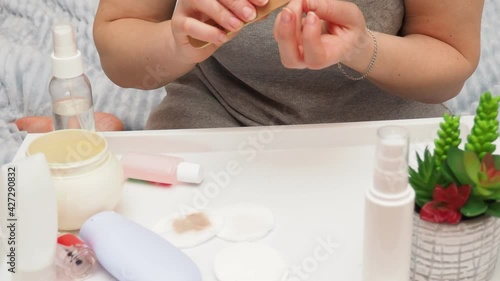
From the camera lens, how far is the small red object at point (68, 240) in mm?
471

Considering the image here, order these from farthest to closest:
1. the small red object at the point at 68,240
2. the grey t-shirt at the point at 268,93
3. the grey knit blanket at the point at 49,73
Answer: the grey knit blanket at the point at 49,73 → the grey t-shirt at the point at 268,93 → the small red object at the point at 68,240

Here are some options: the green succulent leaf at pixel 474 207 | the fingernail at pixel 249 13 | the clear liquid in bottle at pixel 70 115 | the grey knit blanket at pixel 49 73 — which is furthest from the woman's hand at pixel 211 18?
the grey knit blanket at pixel 49 73

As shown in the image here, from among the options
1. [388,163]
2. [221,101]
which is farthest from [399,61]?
[388,163]

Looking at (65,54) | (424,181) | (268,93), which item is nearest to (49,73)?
(268,93)

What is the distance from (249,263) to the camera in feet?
1.54

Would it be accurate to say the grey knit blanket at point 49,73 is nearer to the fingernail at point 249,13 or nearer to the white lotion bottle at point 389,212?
the fingernail at point 249,13

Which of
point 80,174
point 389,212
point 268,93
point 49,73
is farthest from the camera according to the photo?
point 49,73

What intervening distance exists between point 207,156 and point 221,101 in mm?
186

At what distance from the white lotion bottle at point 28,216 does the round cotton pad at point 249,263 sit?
0.11 m

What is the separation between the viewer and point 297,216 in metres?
0.52

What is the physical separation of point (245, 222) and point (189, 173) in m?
0.07

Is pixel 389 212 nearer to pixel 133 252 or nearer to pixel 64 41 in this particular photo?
pixel 133 252

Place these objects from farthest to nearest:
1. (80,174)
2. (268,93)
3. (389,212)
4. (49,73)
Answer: (49,73)
(268,93)
(80,174)
(389,212)

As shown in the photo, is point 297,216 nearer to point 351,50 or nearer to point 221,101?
point 351,50
